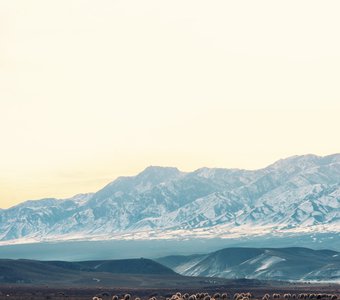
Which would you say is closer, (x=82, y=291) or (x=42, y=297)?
(x=42, y=297)

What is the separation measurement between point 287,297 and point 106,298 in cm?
3761

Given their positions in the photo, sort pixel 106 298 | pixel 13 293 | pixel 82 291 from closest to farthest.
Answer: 1. pixel 106 298
2. pixel 13 293
3. pixel 82 291

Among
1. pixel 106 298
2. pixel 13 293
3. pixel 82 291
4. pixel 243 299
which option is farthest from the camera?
pixel 82 291

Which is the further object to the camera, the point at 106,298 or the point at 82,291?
the point at 82,291

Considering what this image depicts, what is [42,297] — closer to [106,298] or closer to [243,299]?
[106,298]

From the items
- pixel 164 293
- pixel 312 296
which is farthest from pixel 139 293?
pixel 312 296

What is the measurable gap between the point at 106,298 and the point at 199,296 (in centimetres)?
1837

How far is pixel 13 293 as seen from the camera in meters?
180

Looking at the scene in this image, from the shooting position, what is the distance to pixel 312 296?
164500mm

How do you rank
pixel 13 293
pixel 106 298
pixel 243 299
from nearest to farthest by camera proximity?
pixel 243 299
pixel 106 298
pixel 13 293

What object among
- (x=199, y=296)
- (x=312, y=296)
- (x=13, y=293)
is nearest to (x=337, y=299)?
(x=312, y=296)

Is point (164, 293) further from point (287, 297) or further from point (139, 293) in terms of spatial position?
point (287, 297)

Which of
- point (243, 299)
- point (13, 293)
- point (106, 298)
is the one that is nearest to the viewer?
point (243, 299)

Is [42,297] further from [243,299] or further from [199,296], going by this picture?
[243,299]
